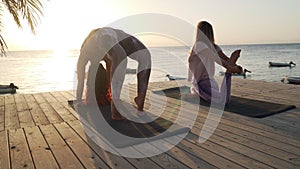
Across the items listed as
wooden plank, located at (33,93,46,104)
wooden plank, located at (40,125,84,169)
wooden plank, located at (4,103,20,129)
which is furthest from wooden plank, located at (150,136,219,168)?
wooden plank, located at (33,93,46,104)

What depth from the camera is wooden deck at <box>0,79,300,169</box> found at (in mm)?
1617

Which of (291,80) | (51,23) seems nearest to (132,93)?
(51,23)

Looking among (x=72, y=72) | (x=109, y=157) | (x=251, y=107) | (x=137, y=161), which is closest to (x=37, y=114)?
(x=109, y=157)

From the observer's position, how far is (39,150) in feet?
6.11

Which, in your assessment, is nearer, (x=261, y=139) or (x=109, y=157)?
(x=109, y=157)

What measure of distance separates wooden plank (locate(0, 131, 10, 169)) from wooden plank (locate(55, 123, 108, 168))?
0.43 meters

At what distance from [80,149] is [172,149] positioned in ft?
2.30

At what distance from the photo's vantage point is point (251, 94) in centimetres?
389

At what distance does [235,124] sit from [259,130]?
0.25m

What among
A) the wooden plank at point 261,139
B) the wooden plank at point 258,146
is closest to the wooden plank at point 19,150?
the wooden plank at point 258,146

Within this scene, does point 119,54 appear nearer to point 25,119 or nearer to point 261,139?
point 25,119

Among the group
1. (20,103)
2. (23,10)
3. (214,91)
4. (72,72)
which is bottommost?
(72,72)

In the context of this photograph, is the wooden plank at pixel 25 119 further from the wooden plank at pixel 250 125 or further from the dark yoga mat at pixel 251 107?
the dark yoga mat at pixel 251 107

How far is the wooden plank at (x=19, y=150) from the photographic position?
1.64 meters
